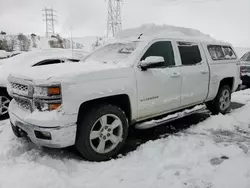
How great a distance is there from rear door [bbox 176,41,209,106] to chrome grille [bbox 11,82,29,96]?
270 centimetres

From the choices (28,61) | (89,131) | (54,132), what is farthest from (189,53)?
(28,61)

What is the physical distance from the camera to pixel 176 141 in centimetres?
419

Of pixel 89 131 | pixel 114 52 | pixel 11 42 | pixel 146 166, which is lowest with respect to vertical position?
pixel 146 166

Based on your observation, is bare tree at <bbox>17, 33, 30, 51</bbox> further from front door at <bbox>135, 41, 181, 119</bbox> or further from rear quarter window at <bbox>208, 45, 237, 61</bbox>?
front door at <bbox>135, 41, 181, 119</bbox>

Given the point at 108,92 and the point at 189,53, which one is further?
the point at 189,53

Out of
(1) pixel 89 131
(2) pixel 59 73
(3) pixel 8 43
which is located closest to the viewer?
(2) pixel 59 73

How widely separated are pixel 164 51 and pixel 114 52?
899mm

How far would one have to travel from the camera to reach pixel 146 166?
3.41m

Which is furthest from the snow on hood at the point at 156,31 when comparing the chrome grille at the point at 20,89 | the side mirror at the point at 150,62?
the chrome grille at the point at 20,89

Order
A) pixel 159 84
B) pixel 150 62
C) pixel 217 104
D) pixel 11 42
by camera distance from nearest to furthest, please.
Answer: pixel 150 62 < pixel 159 84 < pixel 217 104 < pixel 11 42

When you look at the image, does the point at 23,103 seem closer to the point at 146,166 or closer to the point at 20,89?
the point at 20,89

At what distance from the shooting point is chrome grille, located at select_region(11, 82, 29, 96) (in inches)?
136

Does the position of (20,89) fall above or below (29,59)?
below

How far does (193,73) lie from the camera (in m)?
4.89
